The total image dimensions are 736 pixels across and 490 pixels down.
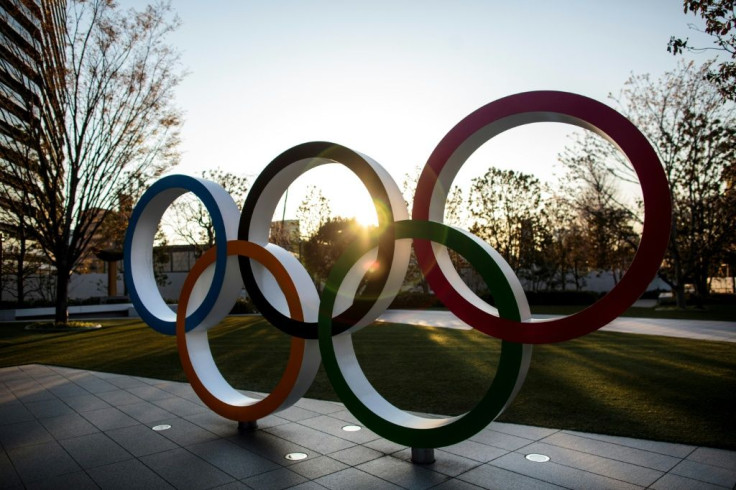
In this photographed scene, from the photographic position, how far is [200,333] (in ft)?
24.5

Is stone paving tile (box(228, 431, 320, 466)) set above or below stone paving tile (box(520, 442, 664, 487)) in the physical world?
below

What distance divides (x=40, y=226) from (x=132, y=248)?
54.7 ft

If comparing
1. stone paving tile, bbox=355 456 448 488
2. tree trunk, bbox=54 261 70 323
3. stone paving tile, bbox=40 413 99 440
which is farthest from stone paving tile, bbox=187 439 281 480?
tree trunk, bbox=54 261 70 323

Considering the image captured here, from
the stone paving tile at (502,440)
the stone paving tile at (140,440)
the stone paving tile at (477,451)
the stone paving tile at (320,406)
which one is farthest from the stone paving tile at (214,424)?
the stone paving tile at (502,440)

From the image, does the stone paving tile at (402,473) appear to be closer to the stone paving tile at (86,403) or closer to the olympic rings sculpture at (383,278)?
the olympic rings sculpture at (383,278)

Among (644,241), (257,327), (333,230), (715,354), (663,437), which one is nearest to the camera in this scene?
(644,241)

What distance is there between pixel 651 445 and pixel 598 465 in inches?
42.6

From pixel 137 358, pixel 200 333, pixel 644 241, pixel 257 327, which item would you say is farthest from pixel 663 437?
pixel 257 327

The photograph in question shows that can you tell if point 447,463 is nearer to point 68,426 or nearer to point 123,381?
point 68,426

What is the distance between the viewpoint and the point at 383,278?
5.61 metres

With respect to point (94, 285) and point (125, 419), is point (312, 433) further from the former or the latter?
point (94, 285)

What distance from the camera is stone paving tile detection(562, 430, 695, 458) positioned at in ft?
18.8

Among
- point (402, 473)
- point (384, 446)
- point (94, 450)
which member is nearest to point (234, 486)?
point (402, 473)

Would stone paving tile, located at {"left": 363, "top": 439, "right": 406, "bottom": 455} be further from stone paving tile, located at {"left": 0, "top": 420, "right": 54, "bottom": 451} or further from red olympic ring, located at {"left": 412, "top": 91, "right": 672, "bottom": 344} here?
stone paving tile, located at {"left": 0, "top": 420, "right": 54, "bottom": 451}
